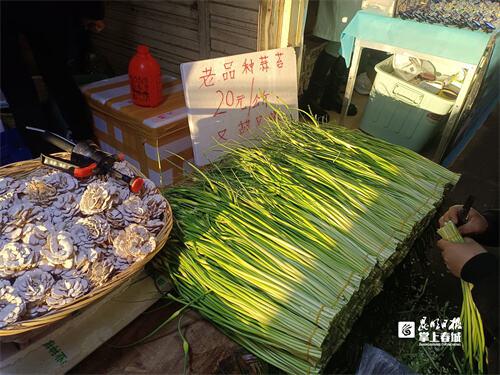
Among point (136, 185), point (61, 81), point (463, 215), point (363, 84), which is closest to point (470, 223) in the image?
point (463, 215)

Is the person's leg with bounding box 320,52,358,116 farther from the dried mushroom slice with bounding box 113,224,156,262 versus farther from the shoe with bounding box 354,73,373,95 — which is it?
the dried mushroom slice with bounding box 113,224,156,262

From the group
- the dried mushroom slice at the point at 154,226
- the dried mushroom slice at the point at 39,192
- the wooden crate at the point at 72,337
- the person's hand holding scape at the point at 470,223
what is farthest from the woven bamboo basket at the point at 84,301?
the person's hand holding scape at the point at 470,223

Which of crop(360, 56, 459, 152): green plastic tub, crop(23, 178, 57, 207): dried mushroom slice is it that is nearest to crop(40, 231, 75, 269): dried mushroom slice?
crop(23, 178, 57, 207): dried mushroom slice

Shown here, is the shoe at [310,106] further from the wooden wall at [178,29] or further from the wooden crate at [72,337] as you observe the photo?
the wooden crate at [72,337]

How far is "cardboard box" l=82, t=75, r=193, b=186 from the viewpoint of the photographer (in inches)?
86.9

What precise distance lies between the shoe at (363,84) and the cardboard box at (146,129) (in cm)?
306

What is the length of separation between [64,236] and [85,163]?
0.39m

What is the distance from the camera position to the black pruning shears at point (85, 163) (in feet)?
4.25

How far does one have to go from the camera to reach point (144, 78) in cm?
232

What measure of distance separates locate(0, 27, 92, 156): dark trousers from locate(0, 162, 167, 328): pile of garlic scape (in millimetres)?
1494

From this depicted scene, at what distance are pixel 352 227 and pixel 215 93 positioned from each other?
99 cm

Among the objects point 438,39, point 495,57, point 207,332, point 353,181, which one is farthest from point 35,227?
point 495,57

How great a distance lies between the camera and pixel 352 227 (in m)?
1.39

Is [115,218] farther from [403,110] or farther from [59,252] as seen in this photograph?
[403,110]
